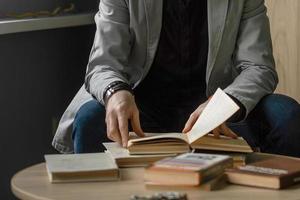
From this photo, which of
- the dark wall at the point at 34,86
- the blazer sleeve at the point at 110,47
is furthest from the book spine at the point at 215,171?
the dark wall at the point at 34,86

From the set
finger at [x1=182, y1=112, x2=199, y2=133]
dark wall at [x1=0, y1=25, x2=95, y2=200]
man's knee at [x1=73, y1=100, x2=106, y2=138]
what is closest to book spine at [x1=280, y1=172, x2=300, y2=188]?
finger at [x1=182, y1=112, x2=199, y2=133]

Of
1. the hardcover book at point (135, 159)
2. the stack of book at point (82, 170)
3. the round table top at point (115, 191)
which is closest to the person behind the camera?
the round table top at point (115, 191)

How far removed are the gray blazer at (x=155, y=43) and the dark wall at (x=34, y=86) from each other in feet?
2.06

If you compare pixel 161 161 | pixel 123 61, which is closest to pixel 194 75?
pixel 123 61

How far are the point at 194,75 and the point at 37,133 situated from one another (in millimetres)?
895

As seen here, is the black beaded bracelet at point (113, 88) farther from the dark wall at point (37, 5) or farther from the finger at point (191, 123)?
the dark wall at point (37, 5)

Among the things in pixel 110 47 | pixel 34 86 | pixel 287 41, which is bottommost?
pixel 34 86

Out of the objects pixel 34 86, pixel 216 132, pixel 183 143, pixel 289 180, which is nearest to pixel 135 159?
pixel 183 143

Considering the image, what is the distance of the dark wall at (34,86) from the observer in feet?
8.48

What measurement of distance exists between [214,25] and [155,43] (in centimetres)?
18

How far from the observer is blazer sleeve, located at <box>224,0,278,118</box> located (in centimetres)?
191

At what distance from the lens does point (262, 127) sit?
188 cm

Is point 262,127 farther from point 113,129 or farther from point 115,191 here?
point 115,191

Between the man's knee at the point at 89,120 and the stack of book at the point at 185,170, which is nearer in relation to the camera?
the stack of book at the point at 185,170
